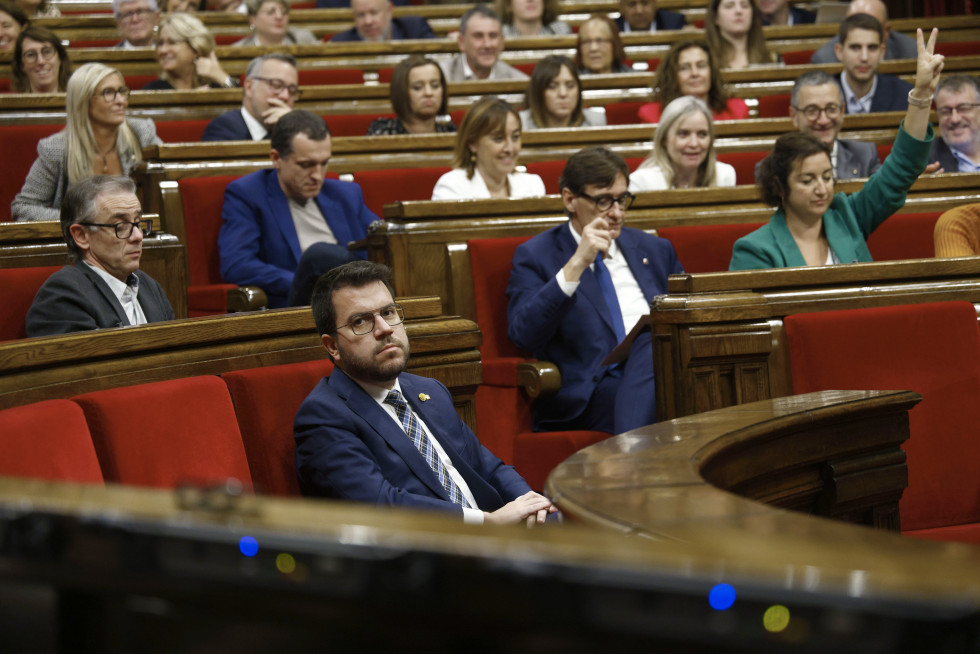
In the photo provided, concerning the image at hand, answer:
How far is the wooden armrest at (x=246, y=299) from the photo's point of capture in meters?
1.84

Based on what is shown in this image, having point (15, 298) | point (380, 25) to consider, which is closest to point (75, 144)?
point (15, 298)

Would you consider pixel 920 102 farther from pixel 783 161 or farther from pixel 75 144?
pixel 75 144

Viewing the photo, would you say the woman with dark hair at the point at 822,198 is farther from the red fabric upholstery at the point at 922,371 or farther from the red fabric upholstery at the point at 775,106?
the red fabric upholstery at the point at 775,106

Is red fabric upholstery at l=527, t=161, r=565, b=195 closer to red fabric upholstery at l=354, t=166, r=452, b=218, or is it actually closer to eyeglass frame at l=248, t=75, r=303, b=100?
red fabric upholstery at l=354, t=166, r=452, b=218

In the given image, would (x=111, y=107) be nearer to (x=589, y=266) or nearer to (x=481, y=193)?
(x=481, y=193)

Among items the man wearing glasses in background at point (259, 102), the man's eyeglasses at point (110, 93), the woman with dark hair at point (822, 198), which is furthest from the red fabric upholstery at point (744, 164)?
the man's eyeglasses at point (110, 93)

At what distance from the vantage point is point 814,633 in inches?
13.4

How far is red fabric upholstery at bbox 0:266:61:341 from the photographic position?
4.69 feet

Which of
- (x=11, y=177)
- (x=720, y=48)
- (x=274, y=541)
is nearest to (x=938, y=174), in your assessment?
(x=720, y=48)

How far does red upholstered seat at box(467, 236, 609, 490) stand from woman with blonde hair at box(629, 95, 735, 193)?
17.3 inches

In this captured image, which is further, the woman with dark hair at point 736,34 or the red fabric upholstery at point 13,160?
the woman with dark hair at point 736,34

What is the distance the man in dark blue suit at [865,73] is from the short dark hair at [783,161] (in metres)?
1.20

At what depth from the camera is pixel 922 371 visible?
1.32 meters

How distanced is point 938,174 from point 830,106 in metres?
0.29
